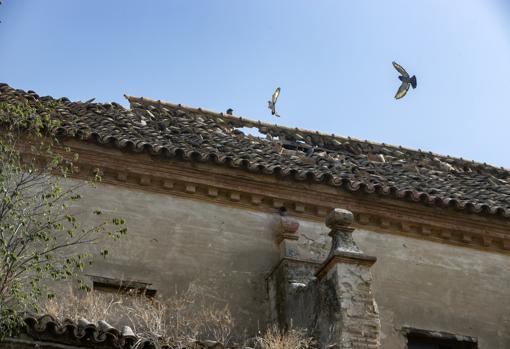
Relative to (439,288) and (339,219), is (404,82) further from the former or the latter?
(339,219)

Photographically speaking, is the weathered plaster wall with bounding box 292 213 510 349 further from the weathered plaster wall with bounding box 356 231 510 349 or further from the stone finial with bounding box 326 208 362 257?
the stone finial with bounding box 326 208 362 257

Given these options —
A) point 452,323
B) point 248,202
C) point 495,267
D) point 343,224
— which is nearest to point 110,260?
point 248,202

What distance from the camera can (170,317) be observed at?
35.0 ft

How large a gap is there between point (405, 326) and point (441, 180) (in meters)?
4.13

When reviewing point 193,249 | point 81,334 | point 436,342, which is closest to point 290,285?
point 193,249

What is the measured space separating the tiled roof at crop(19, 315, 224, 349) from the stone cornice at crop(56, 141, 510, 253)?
4.11 m

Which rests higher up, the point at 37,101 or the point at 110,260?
the point at 37,101

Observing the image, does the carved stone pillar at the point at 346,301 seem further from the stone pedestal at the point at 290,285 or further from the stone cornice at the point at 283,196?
the stone cornice at the point at 283,196

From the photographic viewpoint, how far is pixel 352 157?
16125 mm

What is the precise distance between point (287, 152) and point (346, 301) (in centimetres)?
505

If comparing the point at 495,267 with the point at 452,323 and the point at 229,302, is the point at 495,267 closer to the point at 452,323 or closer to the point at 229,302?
the point at 452,323

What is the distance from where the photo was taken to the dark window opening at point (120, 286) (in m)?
11.3

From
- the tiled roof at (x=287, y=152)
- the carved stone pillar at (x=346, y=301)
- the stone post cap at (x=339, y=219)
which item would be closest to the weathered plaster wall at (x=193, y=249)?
the tiled roof at (x=287, y=152)

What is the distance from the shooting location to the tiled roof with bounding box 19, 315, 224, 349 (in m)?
8.09
